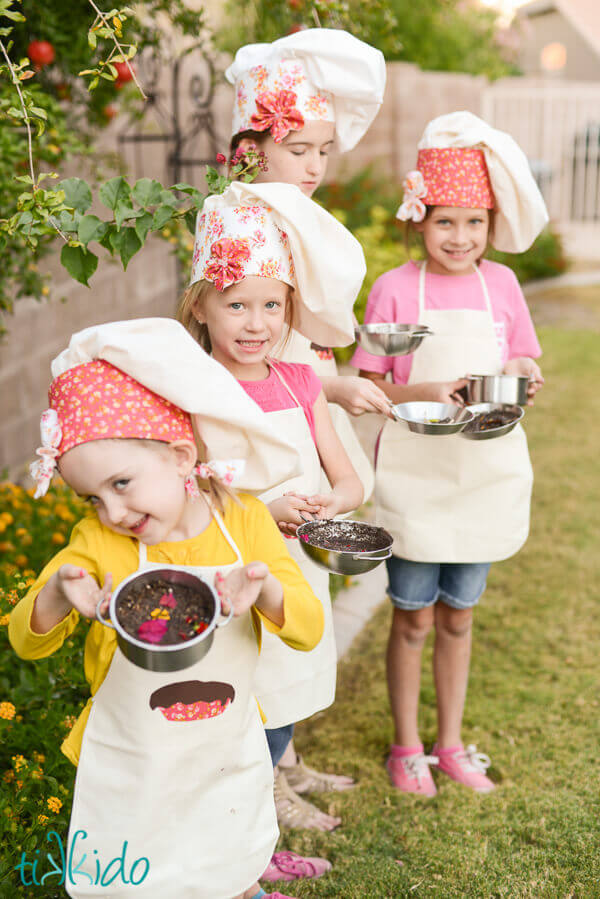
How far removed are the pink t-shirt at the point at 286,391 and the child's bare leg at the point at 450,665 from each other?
3.10 ft

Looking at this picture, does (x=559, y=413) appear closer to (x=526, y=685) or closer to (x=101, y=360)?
(x=526, y=685)

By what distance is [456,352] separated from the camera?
8.69 feet

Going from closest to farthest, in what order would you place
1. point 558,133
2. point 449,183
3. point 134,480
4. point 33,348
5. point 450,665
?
point 134,480, point 449,183, point 450,665, point 33,348, point 558,133

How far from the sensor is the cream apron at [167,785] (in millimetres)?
1673

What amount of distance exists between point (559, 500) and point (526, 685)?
200 cm

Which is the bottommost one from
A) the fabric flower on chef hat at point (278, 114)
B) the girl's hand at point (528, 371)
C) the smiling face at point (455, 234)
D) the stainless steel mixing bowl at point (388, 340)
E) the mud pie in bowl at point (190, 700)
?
the mud pie in bowl at point (190, 700)

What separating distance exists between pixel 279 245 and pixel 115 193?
1.28ft

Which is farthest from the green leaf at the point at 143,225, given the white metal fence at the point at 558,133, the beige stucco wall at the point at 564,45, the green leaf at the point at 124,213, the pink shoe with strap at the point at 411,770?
the beige stucco wall at the point at 564,45

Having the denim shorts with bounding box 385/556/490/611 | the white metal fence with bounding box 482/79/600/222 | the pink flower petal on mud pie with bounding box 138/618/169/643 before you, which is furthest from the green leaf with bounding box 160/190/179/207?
the white metal fence with bounding box 482/79/600/222

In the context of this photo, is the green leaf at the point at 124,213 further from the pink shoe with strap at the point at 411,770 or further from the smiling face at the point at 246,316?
the pink shoe with strap at the point at 411,770

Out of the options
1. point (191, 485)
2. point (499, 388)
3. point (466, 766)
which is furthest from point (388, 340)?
point (466, 766)

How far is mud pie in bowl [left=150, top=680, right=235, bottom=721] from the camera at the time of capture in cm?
167

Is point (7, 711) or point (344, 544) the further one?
point (7, 711)

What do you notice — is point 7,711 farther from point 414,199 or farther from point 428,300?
point 414,199
